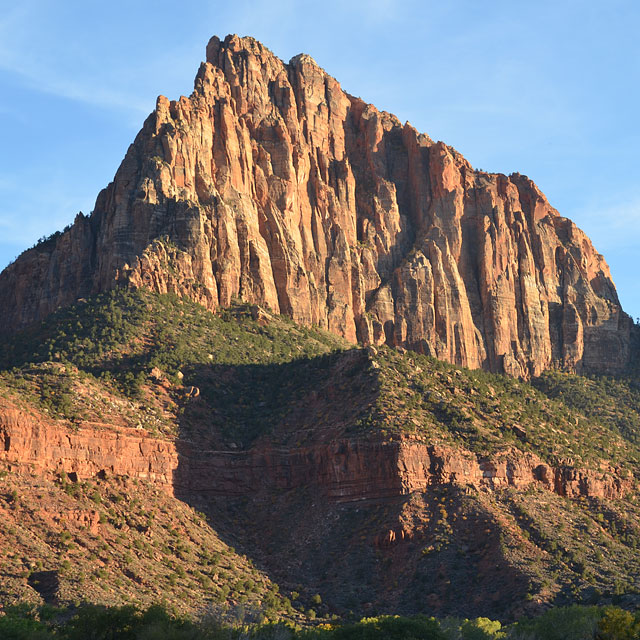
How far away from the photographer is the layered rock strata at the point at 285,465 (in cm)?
12275

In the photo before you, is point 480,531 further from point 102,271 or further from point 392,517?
point 102,271

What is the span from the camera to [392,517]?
12769cm

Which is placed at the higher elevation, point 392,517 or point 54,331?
point 54,331

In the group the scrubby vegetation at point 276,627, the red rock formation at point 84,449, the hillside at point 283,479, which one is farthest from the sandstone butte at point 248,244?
the scrubby vegetation at point 276,627

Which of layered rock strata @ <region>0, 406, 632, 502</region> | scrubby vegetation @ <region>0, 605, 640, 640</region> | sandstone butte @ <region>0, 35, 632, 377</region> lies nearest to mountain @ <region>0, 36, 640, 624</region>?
layered rock strata @ <region>0, 406, 632, 502</region>

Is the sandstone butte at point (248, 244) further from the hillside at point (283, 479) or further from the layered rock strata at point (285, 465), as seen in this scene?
the layered rock strata at point (285, 465)

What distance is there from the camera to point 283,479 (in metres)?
138

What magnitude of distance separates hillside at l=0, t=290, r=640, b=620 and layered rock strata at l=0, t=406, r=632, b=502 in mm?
190

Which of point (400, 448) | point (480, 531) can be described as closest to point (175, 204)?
point (400, 448)

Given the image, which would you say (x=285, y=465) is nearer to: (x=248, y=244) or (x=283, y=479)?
(x=283, y=479)

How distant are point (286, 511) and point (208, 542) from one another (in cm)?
1083

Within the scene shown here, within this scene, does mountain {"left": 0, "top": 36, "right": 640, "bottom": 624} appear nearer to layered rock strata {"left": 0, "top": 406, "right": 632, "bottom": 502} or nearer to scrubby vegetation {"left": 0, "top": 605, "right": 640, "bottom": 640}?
layered rock strata {"left": 0, "top": 406, "right": 632, "bottom": 502}

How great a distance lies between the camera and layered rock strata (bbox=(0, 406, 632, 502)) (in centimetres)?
12275

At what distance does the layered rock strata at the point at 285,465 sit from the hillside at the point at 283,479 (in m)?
0.19
